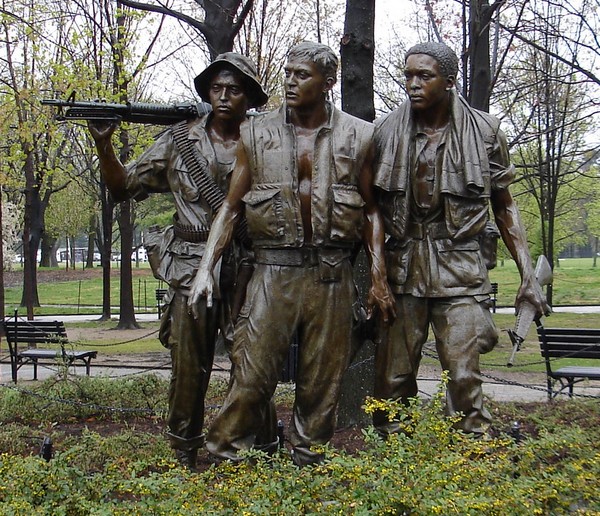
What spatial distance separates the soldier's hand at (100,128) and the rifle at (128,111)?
0.03m

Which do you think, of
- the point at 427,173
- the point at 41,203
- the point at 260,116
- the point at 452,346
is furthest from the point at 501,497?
the point at 41,203

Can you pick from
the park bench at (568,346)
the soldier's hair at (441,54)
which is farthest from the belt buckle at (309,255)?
the park bench at (568,346)

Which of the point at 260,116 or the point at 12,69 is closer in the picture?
the point at 260,116

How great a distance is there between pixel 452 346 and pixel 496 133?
136 cm

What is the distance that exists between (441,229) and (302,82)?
4.00 feet

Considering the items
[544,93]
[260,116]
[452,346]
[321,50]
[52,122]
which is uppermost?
[544,93]

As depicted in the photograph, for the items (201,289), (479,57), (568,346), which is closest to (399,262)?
(201,289)

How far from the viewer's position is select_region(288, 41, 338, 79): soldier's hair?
441 centimetres

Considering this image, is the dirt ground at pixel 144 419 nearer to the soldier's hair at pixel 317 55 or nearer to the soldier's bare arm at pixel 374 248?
the soldier's bare arm at pixel 374 248

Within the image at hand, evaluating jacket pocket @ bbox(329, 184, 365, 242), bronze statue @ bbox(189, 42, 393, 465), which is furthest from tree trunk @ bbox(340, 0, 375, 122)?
jacket pocket @ bbox(329, 184, 365, 242)

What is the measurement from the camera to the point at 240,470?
4180 mm

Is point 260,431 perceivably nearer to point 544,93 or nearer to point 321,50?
point 321,50

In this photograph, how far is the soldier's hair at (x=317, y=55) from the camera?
4.41 meters

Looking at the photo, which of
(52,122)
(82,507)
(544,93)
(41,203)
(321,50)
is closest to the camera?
(82,507)
